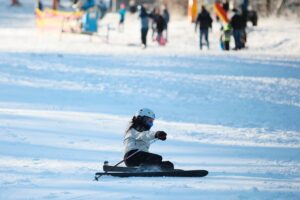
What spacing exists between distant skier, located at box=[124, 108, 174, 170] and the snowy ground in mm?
382

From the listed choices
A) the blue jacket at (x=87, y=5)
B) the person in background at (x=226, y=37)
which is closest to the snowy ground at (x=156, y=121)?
the person in background at (x=226, y=37)

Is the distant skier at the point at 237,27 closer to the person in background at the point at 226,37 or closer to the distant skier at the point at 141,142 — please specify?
the person in background at the point at 226,37

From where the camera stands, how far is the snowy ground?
25.6ft

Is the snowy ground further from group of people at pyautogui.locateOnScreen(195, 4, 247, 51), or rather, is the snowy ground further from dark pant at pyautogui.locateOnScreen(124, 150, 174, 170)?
group of people at pyautogui.locateOnScreen(195, 4, 247, 51)

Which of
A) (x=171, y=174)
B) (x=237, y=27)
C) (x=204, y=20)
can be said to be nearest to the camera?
(x=171, y=174)

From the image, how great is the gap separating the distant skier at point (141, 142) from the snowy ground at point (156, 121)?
0.38 meters

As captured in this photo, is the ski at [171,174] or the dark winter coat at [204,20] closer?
the ski at [171,174]

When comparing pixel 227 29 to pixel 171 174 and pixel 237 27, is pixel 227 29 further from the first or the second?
pixel 171 174

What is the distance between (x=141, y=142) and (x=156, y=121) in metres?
4.80

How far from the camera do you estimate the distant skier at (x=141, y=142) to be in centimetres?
841

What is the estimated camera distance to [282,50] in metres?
29.0

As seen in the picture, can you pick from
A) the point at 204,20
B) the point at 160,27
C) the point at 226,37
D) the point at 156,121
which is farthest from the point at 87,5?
the point at 156,121

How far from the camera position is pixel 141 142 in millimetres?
8555

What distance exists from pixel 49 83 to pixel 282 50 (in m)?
14.1
